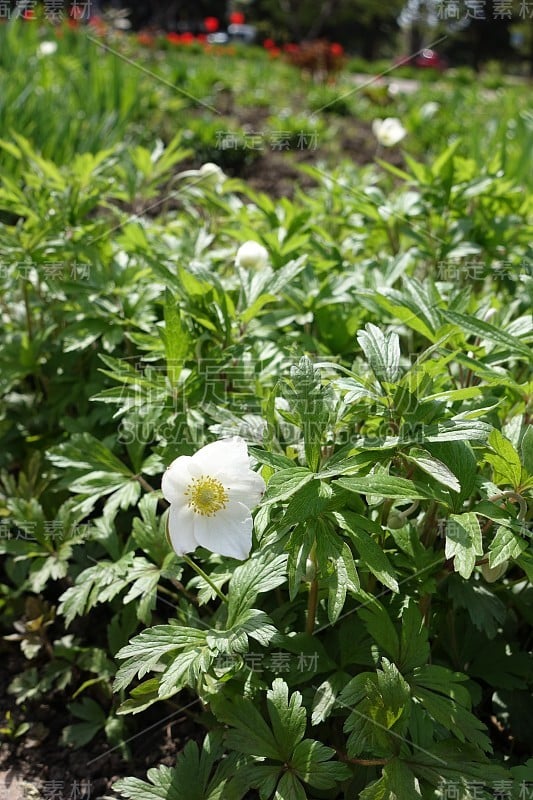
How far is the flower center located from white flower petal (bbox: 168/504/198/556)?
2 cm

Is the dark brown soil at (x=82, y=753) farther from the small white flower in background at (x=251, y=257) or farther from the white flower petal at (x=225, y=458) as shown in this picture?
the small white flower in background at (x=251, y=257)

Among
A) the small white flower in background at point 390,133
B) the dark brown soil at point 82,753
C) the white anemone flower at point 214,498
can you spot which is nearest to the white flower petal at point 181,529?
the white anemone flower at point 214,498

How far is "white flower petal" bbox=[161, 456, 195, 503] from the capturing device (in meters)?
1.20

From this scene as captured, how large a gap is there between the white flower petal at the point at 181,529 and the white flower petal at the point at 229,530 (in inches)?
0.5

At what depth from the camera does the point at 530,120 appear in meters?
4.08

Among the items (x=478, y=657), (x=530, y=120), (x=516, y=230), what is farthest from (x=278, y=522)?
(x=530, y=120)

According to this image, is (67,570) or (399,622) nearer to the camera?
(399,622)

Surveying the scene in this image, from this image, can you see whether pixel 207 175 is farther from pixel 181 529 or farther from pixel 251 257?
pixel 181 529

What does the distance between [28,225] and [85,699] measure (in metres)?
1.32

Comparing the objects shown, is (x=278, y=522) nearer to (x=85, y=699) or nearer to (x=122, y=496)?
(x=122, y=496)

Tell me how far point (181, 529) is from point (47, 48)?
584 cm

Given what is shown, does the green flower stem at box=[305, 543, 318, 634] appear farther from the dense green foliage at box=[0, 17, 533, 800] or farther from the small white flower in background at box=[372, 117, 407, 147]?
the small white flower in background at box=[372, 117, 407, 147]

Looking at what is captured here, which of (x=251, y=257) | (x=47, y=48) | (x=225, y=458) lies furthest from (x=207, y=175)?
(x=47, y=48)

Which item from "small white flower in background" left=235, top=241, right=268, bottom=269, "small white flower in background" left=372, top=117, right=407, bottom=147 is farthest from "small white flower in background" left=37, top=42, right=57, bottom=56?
"small white flower in background" left=235, top=241, right=268, bottom=269
